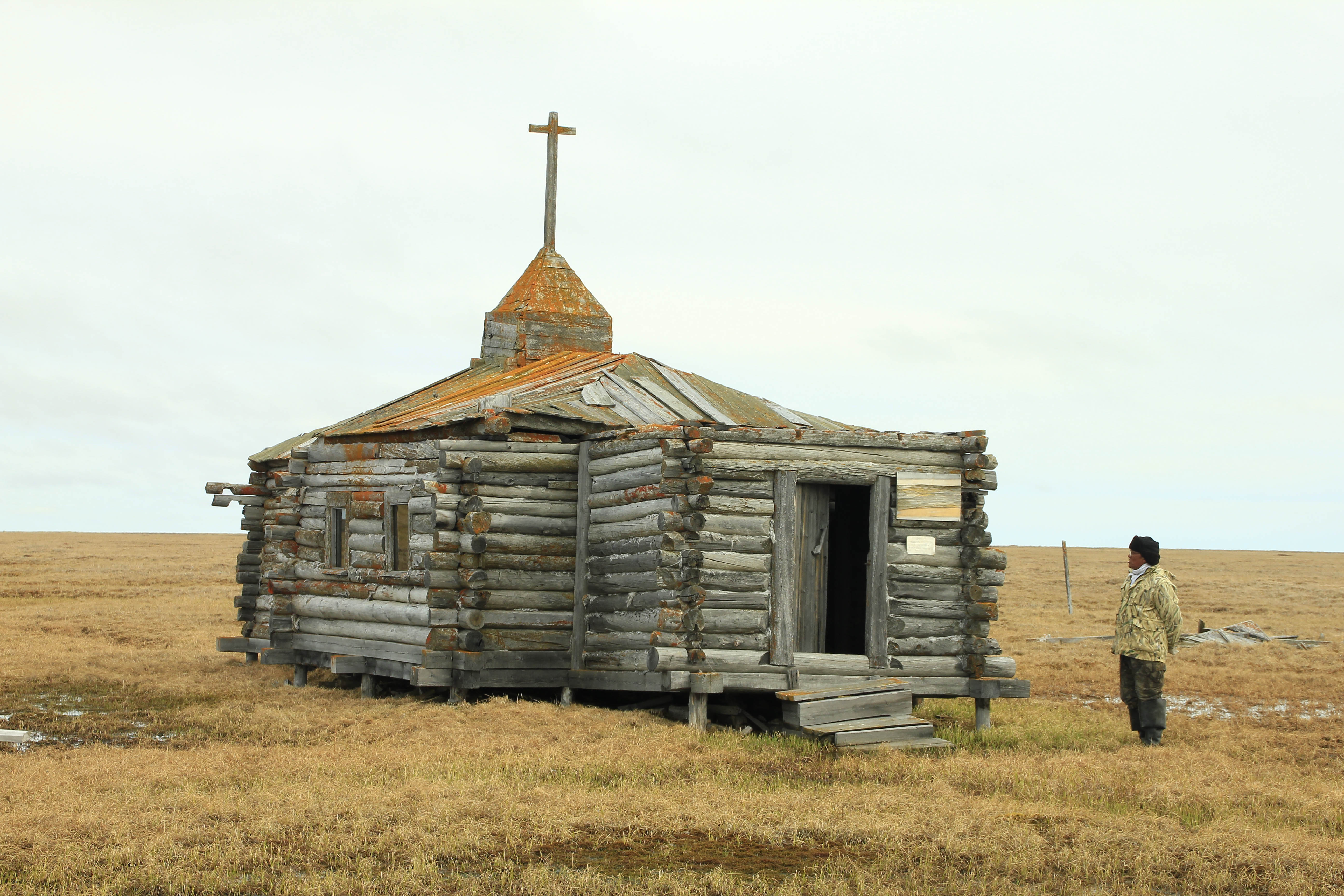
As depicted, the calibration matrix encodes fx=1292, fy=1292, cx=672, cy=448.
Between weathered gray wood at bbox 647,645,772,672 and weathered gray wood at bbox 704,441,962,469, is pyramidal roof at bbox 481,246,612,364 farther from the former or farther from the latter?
weathered gray wood at bbox 647,645,772,672

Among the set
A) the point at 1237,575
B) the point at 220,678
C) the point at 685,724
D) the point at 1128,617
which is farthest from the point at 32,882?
the point at 1237,575

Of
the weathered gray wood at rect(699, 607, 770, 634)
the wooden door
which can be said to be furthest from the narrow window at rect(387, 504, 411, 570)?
the wooden door

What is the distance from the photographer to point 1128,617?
13.7m

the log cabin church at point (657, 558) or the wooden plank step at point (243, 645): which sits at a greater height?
the log cabin church at point (657, 558)

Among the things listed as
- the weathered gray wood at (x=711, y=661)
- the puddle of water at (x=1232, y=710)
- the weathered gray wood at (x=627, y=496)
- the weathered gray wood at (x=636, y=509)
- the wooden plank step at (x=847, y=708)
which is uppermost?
the weathered gray wood at (x=627, y=496)

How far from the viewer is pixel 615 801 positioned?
388 inches

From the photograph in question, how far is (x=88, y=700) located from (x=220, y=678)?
245cm

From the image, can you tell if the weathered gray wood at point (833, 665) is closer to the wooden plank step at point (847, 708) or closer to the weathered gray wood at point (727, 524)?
the wooden plank step at point (847, 708)

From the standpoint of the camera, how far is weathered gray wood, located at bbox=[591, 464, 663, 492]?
46.6 ft

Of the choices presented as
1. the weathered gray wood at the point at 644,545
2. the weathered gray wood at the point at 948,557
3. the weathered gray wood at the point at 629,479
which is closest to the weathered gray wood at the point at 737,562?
the weathered gray wood at the point at 644,545

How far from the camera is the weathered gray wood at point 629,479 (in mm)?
14195

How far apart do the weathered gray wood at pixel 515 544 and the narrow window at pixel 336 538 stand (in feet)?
10.5

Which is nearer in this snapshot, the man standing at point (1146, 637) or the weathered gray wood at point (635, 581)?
the man standing at point (1146, 637)

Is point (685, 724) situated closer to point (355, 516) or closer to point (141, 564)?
point (355, 516)
